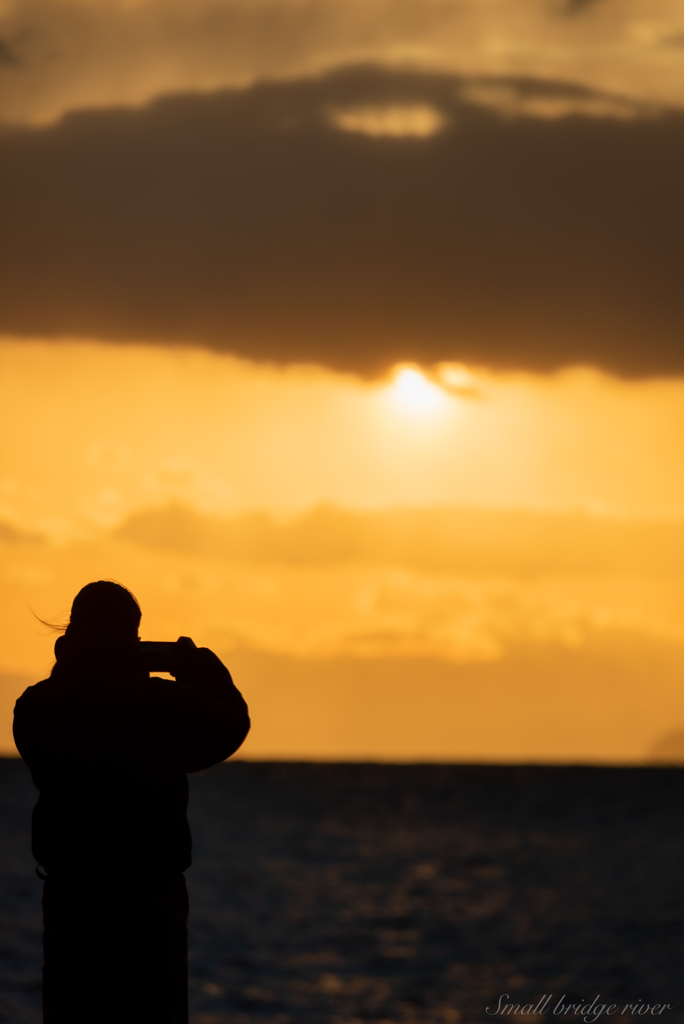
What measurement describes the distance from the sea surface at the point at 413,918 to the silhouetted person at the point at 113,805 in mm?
20600

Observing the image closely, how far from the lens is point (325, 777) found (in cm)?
18650

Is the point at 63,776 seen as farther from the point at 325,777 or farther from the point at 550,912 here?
the point at 325,777

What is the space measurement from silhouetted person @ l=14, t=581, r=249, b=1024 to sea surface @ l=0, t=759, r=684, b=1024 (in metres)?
20.6

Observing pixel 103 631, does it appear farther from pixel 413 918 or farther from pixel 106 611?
pixel 413 918

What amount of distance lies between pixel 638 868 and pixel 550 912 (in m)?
18.3

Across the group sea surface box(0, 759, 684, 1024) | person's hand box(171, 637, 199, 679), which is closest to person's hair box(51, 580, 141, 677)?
person's hand box(171, 637, 199, 679)

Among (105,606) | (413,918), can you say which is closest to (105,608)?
(105,606)

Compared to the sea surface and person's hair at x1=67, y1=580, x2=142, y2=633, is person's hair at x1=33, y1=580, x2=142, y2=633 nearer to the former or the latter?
person's hair at x1=67, y1=580, x2=142, y2=633

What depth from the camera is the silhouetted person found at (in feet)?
16.4

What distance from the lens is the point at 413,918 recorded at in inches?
1770

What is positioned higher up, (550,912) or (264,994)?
(550,912)

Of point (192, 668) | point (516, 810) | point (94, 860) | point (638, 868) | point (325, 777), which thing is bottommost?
point (94, 860)

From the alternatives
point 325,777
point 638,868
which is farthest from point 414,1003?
point 325,777

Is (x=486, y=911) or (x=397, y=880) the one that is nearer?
(x=486, y=911)
